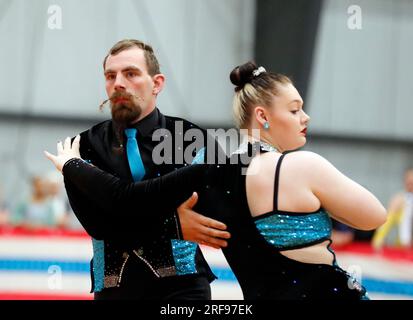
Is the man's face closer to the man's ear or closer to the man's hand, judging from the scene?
the man's ear

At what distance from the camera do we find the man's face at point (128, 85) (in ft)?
11.9

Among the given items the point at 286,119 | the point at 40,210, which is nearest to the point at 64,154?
the point at 286,119

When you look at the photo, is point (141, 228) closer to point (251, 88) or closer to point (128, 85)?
point (128, 85)

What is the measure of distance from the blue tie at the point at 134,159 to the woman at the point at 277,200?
0.95 feet

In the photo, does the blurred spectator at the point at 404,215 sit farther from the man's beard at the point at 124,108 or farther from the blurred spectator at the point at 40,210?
the man's beard at the point at 124,108

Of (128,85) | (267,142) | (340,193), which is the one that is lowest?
(340,193)

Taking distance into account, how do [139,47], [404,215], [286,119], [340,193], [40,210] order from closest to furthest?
[340,193] → [286,119] → [139,47] → [40,210] → [404,215]

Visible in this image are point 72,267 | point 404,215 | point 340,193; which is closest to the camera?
point 340,193

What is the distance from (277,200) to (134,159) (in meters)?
0.85

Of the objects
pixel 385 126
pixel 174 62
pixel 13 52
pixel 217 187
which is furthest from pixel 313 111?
pixel 217 187

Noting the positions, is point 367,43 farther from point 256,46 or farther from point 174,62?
point 174,62

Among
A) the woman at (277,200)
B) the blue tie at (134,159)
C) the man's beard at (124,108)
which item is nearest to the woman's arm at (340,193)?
the woman at (277,200)

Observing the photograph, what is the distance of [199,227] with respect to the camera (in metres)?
3.22
